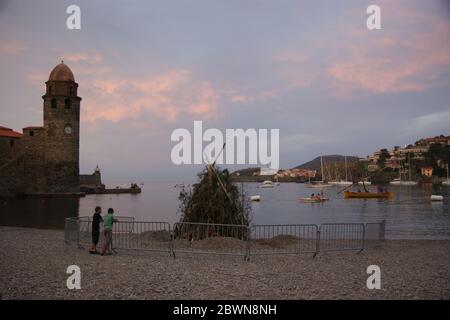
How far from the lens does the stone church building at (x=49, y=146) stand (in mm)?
66438

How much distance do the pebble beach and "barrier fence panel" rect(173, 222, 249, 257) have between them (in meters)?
0.83

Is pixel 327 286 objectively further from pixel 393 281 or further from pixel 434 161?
pixel 434 161

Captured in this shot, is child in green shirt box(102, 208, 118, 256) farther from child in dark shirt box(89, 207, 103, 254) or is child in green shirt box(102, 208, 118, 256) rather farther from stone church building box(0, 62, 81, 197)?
stone church building box(0, 62, 81, 197)

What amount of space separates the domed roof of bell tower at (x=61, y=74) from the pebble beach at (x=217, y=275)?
5634 cm

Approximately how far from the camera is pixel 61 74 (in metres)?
67.1

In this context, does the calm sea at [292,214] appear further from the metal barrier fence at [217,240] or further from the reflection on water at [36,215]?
the metal barrier fence at [217,240]

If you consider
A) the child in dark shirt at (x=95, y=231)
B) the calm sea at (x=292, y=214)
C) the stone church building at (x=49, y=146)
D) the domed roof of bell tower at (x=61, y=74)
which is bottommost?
the calm sea at (x=292, y=214)

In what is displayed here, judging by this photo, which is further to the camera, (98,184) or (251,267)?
(98,184)

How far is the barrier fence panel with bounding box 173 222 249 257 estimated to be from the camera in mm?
14763

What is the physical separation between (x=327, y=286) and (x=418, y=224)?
3064 cm

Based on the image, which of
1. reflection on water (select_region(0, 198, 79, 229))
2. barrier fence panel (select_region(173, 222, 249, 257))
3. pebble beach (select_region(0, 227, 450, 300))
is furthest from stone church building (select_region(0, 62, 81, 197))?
pebble beach (select_region(0, 227, 450, 300))

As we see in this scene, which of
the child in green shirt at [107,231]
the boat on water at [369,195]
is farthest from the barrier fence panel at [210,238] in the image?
the boat on water at [369,195]

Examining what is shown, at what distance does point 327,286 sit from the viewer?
9625 mm
